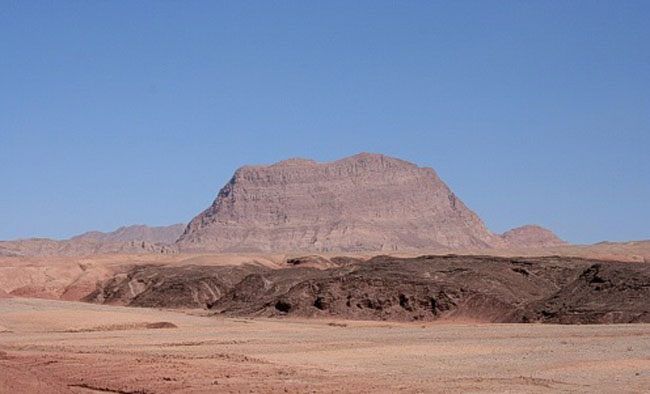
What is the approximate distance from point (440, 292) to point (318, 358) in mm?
24908

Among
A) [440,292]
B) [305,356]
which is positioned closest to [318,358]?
[305,356]

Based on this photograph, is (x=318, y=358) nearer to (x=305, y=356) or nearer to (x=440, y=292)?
(x=305, y=356)

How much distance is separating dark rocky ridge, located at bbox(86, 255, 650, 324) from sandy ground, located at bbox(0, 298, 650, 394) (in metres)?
Answer: 6.08

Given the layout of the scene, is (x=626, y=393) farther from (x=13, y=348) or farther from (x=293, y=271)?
(x=293, y=271)

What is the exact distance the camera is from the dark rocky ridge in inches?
1809

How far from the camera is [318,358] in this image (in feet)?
93.4

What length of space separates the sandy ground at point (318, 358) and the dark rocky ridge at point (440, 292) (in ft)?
19.9

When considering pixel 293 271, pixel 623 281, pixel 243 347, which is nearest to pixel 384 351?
pixel 243 347

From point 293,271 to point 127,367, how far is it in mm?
43371

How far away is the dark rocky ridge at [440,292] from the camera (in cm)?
4594

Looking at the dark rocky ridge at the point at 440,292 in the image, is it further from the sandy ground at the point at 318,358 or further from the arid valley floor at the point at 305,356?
the sandy ground at the point at 318,358

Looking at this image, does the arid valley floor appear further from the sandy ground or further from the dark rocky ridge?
the dark rocky ridge

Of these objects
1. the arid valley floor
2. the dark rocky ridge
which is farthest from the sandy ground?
the dark rocky ridge

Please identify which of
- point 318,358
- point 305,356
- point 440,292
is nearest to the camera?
point 318,358
